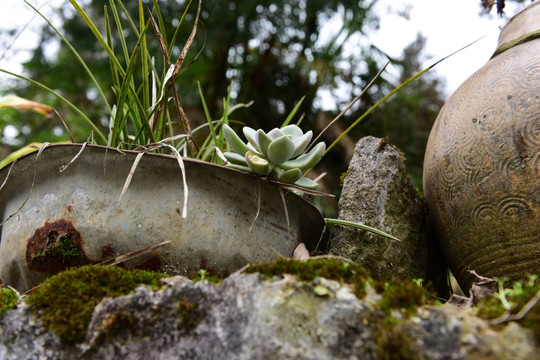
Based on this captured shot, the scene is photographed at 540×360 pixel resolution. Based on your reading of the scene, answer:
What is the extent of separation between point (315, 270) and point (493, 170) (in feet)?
1.98

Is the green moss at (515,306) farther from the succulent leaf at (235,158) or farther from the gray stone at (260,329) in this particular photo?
the succulent leaf at (235,158)

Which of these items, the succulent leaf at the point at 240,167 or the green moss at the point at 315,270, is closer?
the green moss at the point at 315,270

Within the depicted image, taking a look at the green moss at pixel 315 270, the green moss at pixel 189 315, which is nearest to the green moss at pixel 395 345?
the green moss at pixel 315 270

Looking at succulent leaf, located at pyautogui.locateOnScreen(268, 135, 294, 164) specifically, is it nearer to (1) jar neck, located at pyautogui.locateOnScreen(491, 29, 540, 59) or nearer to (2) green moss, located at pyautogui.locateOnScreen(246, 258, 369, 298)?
(2) green moss, located at pyautogui.locateOnScreen(246, 258, 369, 298)

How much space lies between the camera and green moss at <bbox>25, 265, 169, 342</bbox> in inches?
33.8

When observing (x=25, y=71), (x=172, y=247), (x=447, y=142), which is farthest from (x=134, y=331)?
(x=25, y=71)

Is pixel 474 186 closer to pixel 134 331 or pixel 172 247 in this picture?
pixel 172 247

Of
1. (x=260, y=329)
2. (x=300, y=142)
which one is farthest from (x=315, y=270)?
(x=300, y=142)

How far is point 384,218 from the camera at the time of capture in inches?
52.9

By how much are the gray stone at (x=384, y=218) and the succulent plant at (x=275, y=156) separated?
216 millimetres

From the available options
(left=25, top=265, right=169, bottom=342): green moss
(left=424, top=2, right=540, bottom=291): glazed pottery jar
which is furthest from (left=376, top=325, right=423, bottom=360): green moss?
(left=424, top=2, right=540, bottom=291): glazed pottery jar

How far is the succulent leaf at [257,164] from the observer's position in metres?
1.13

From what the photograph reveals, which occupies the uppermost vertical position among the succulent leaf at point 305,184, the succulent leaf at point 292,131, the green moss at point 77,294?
the succulent leaf at point 292,131

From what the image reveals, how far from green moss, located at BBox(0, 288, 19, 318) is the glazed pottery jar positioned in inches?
42.0
